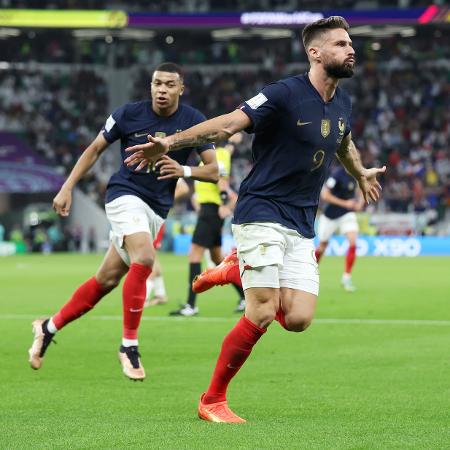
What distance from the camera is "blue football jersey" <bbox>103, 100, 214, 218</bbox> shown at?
9422 mm

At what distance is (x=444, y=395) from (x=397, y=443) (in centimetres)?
209

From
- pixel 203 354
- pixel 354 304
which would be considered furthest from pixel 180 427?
pixel 354 304

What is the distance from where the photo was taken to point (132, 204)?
367 inches

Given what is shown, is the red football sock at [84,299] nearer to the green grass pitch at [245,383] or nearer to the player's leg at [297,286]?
the green grass pitch at [245,383]

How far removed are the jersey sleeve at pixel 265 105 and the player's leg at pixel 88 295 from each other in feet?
9.00

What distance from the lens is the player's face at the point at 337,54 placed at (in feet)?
23.1

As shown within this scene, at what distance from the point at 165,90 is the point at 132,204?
3.39 feet

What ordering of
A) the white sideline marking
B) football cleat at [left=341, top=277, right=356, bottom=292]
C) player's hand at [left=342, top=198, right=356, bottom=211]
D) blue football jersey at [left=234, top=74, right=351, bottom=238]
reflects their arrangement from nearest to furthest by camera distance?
1. blue football jersey at [left=234, top=74, right=351, bottom=238]
2. the white sideline marking
3. football cleat at [left=341, top=277, right=356, bottom=292]
4. player's hand at [left=342, top=198, right=356, bottom=211]

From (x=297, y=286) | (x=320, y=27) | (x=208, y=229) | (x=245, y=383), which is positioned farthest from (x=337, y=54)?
(x=208, y=229)

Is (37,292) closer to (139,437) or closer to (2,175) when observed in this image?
(139,437)

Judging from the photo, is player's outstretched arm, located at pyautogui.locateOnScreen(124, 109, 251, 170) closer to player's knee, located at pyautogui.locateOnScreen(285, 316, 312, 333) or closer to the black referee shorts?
player's knee, located at pyautogui.locateOnScreen(285, 316, 312, 333)

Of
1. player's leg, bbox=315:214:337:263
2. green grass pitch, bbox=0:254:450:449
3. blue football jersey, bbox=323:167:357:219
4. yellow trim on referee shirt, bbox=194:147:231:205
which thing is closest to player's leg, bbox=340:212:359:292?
player's leg, bbox=315:214:337:263

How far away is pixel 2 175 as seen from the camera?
4309cm

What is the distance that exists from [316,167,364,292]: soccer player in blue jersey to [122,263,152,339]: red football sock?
10.4 m
